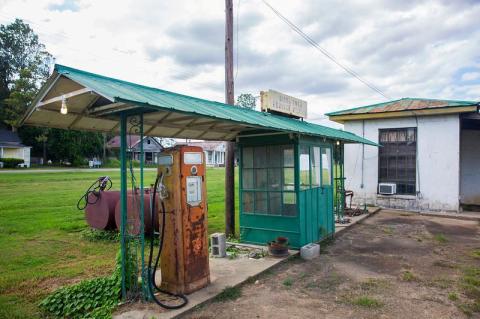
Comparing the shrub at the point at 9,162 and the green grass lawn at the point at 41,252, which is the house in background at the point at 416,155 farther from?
the shrub at the point at 9,162

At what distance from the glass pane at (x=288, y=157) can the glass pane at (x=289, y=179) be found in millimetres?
85

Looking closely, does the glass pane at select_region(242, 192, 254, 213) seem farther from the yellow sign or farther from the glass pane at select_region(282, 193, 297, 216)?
the yellow sign

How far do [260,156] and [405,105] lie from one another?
26.6 feet

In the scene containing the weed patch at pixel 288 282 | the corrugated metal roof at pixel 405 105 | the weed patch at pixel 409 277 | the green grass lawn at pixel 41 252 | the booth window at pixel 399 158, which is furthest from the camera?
the booth window at pixel 399 158

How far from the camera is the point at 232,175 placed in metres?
7.75

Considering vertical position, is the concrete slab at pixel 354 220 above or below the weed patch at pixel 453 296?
above

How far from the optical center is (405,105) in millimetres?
12766

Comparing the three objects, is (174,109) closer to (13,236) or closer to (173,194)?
(173,194)

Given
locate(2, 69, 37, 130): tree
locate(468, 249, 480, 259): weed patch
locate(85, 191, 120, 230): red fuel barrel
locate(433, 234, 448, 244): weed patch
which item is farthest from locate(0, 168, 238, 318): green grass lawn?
locate(2, 69, 37, 130): tree

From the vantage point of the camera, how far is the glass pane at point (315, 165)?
24.3 ft

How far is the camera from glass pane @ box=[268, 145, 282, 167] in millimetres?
6965

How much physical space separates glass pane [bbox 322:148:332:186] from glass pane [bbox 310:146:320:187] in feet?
0.98

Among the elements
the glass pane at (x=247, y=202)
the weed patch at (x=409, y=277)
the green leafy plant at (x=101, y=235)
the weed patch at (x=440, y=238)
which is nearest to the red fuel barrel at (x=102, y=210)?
the green leafy plant at (x=101, y=235)

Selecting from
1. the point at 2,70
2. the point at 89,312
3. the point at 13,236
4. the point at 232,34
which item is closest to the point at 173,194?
the point at 89,312
